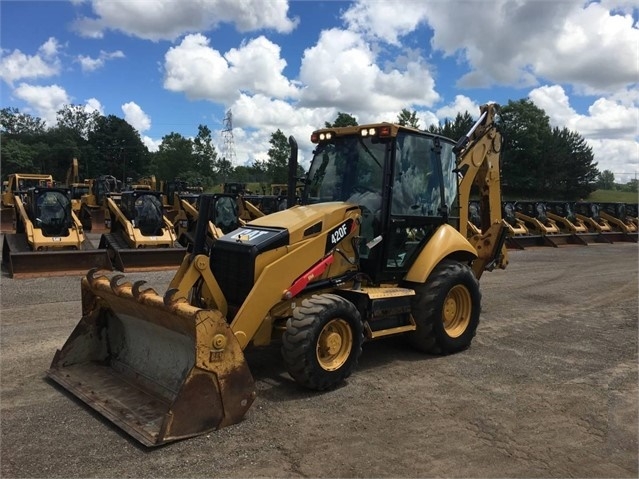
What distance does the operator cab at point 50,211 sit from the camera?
1406 centimetres

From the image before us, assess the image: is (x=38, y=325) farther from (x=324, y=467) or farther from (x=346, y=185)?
(x=324, y=467)

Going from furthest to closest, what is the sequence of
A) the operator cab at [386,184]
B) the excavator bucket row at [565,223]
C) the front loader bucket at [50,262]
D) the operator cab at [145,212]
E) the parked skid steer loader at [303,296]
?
1. the excavator bucket row at [565,223]
2. the operator cab at [145,212]
3. the front loader bucket at [50,262]
4. the operator cab at [386,184]
5. the parked skid steer loader at [303,296]

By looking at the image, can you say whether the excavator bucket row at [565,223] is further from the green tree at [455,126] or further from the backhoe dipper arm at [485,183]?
the green tree at [455,126]

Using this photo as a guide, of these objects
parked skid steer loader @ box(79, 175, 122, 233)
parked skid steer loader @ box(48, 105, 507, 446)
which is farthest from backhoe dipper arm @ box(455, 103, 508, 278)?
parked skid steer loader @ box(79, 175, 122, 233)

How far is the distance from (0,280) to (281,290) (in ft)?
27.3

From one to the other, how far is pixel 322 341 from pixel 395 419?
938mm

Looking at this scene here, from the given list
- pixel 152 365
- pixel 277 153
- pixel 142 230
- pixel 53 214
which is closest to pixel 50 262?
pixel 53 214

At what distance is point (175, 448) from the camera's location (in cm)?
385

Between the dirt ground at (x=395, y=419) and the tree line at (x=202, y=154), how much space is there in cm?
4339

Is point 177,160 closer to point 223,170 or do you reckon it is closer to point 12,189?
point 223,170

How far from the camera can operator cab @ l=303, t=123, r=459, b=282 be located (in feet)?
19.2

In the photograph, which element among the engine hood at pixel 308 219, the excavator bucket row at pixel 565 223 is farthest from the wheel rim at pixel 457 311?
the excavator bucket row at pixel 565 223

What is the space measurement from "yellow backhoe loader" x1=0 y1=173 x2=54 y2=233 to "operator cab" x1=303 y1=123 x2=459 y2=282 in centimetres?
1893

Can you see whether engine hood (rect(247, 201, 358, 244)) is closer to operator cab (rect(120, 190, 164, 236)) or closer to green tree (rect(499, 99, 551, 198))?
operator cab (rect(120, 190, 164, 236))
